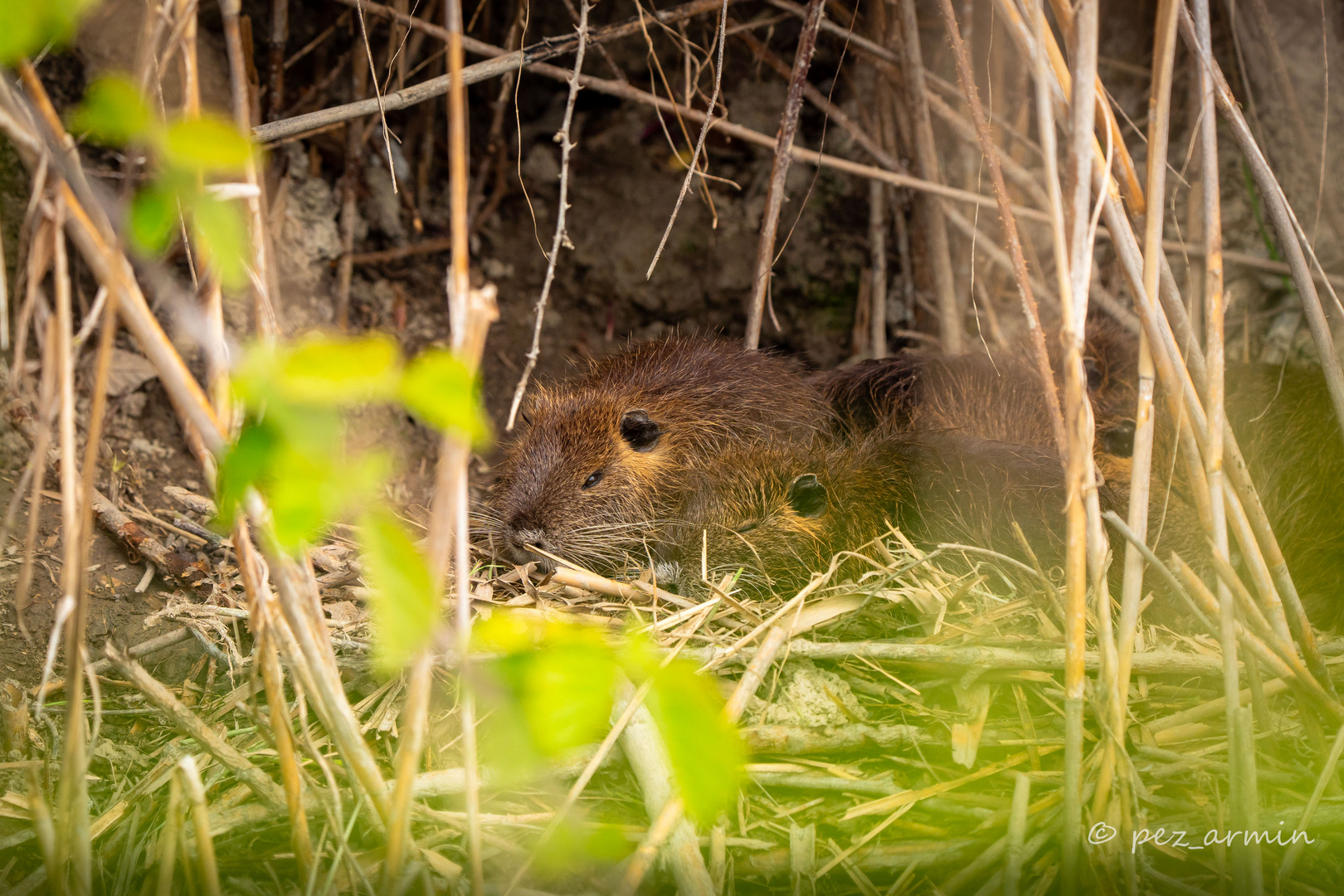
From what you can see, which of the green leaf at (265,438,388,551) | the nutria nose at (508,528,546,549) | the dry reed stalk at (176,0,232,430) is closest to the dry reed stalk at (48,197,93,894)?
the dry reed stalk at (176,0,232,430)

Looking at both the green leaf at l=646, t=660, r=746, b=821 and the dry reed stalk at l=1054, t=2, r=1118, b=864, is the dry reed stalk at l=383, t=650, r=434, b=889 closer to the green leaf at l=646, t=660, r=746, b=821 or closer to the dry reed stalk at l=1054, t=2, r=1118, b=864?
the green leaf at l=646, t=660, r=746, b=821

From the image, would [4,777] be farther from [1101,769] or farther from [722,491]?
[1101,769]

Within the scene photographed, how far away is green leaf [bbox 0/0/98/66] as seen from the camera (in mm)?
880

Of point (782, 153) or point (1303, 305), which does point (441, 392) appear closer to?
point (1303, 305)

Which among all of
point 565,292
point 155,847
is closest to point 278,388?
point 155,847

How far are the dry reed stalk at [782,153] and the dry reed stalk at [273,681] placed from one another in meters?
1.94

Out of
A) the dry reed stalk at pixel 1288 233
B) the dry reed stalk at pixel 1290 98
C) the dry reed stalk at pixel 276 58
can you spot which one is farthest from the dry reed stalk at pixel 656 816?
the dry reed stalk at pixel 1290 98

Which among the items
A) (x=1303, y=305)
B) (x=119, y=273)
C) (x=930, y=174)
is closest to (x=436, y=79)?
(x=119, y=273)

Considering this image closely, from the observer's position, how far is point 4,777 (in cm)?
176

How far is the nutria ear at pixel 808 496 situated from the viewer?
263 cm

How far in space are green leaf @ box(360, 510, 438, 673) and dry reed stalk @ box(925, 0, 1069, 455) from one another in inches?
45.9

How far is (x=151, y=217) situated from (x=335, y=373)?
1.00ft

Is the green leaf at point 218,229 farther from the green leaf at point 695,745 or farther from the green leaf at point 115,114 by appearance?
the green leaf at point 695,745

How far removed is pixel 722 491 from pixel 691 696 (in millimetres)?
1924
